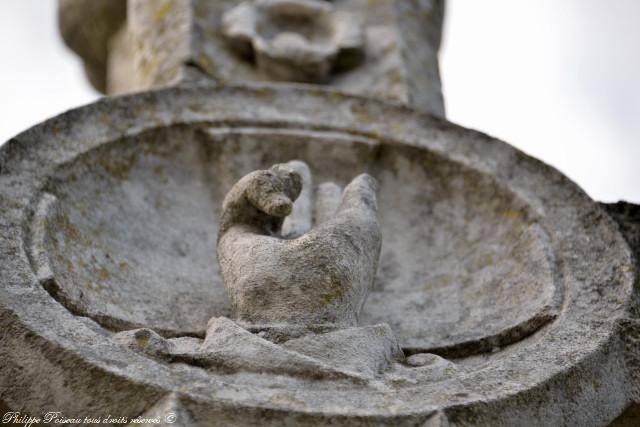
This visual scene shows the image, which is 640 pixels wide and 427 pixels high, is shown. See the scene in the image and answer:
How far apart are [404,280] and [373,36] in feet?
7.63

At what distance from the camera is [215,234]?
15.2 ft

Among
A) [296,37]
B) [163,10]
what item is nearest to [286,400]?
[296,37]

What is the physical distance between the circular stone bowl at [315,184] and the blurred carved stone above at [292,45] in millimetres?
859

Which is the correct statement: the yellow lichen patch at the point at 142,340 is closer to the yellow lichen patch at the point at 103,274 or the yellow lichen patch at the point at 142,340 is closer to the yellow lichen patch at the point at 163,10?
the yellow lichen patch at the point at 103,274

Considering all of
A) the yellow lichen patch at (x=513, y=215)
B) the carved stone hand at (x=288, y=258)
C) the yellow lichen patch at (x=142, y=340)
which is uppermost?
the yellow lichen patch at (x=513, y=215)

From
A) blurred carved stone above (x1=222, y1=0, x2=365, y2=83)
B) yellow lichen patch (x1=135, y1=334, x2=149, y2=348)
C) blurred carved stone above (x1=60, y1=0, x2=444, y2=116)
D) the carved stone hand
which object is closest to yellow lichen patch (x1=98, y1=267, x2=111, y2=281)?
the carved stone hand

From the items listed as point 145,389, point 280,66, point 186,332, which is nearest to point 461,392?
point 145,389

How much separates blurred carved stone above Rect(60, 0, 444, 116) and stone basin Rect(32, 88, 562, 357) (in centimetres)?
93

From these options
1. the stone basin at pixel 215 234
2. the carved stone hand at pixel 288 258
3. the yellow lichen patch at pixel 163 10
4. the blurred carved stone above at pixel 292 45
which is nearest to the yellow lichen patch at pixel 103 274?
the stone basin at pixel 215 234

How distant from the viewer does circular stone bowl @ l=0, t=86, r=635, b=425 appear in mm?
3027

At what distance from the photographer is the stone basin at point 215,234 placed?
12.6ft

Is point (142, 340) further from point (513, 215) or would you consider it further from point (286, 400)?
point (513, 215)

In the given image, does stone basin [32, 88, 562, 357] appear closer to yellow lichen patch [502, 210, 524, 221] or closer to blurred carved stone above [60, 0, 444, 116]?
yellow lichen patch [502, 210, 524, 221]

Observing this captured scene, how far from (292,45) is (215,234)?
5.52ft
